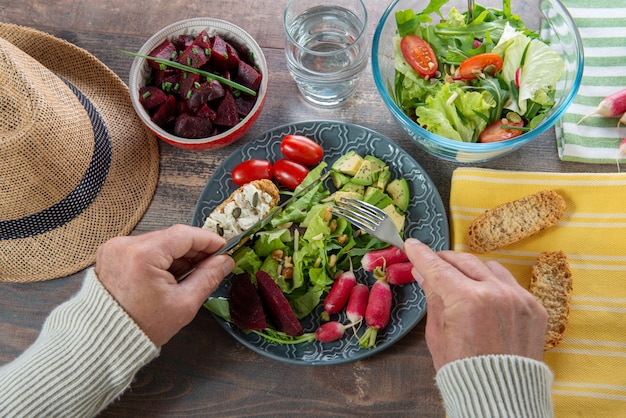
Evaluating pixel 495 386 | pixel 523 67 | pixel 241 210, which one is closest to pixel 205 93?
pixel 241 210

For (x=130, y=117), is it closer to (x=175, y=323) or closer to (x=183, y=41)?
(x=183, y=41)

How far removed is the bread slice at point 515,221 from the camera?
1.67m

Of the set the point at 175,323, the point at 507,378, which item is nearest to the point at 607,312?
the point at 507,378

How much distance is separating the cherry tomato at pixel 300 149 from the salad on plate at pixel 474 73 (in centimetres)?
33

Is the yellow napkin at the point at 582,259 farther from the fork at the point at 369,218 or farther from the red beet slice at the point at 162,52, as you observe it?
the red beet slice at the point at 162,52

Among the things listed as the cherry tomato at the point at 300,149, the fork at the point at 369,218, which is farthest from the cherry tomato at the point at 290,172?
the fork at the point at 369,218

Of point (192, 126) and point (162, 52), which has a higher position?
point (162, 52)

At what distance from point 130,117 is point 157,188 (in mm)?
260

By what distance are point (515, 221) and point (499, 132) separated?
285 mm

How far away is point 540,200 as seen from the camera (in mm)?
1697

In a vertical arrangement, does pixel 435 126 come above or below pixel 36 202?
above

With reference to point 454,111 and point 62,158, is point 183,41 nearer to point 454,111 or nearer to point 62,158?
point 62,158

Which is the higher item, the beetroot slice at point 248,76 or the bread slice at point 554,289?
the beetroot slice at point 248,76

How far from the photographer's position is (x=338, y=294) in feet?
5.48
